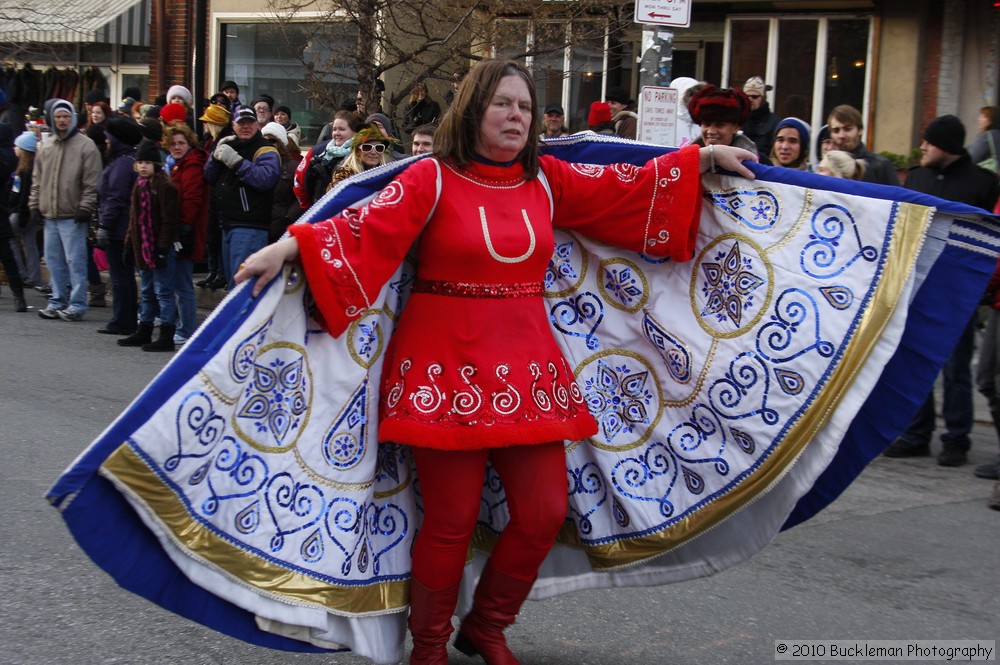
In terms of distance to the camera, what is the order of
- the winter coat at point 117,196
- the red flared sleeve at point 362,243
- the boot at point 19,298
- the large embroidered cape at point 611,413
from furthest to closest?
the boot at point 19,298 < the winter coat at point 117,196 < the red flared sleeve at point 362,243 < the large embroidered cape at point 611,413

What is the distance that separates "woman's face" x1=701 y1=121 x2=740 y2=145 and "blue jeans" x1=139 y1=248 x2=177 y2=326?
Result: 5458 mm

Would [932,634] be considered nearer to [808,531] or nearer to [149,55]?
[808,531]

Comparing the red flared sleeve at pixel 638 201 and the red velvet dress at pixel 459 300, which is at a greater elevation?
the red flared sleeve at pixel 638 201

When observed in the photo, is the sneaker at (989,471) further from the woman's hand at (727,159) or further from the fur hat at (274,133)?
the fur hat at (274,133)

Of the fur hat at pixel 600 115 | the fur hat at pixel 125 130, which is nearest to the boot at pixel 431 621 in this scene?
the fur hat at pixel 125 130

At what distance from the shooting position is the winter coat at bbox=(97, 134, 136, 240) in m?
10.1

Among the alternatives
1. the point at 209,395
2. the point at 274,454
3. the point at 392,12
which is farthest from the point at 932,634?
the point at 392,12

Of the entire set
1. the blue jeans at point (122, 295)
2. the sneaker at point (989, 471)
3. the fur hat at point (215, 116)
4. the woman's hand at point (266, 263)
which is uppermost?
the fur hat at point (215, 116)

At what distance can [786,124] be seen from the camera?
6402mm

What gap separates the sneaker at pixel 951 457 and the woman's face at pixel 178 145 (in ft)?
21.2

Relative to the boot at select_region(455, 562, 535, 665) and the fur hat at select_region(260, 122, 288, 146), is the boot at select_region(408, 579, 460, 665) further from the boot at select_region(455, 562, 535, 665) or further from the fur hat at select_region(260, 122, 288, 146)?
the fur hat at select_region(260, 122, 288, 146)

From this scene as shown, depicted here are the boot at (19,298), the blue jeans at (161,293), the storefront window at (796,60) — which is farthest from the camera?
the storefront window at (796,60)

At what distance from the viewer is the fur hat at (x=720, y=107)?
539cm

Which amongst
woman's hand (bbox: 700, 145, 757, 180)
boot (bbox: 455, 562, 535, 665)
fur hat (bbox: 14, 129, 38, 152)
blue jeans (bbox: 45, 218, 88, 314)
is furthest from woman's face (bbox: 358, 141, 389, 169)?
fur hat (bbox: 14, 129, 38, 152)
